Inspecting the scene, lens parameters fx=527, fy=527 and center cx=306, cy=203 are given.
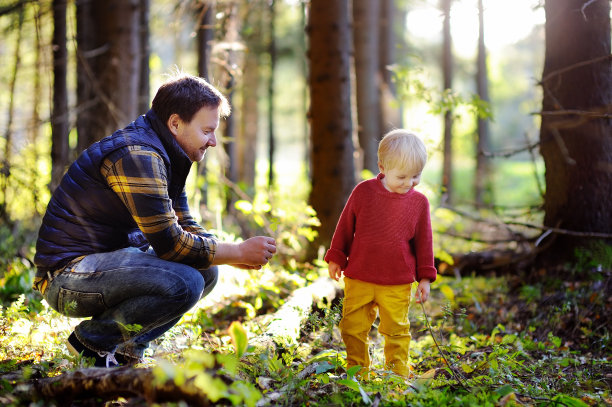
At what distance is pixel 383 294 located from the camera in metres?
3.45

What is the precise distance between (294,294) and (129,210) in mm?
1773

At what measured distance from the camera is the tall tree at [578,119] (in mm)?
4980

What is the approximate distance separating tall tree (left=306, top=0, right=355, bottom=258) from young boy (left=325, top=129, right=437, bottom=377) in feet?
7.20

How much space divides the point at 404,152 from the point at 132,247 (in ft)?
6.07

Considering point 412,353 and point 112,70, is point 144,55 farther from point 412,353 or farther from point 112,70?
point 412,353

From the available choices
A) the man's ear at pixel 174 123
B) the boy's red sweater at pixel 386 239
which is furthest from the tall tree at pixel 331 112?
the man's ear at pixel 174 123

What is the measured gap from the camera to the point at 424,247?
11.6ft

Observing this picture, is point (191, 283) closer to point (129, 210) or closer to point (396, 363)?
point (129, 210)

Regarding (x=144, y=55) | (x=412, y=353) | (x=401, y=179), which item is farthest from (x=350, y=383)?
(x=144, y=55)

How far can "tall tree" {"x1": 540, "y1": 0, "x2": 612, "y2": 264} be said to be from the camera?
498cm

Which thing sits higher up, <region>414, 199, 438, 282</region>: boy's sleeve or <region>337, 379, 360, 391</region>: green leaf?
<region>414, 199, 438, 282</region>: boy's sleeve

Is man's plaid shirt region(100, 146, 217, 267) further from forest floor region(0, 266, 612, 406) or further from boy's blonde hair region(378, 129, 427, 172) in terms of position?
boy's blonde hair region(378, 129, 427, 172)

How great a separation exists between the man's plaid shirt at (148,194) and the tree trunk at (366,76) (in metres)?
6.52

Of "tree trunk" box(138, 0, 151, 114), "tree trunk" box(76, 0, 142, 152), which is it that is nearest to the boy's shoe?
"tree trunk" box(76, 0, 142, 152)
